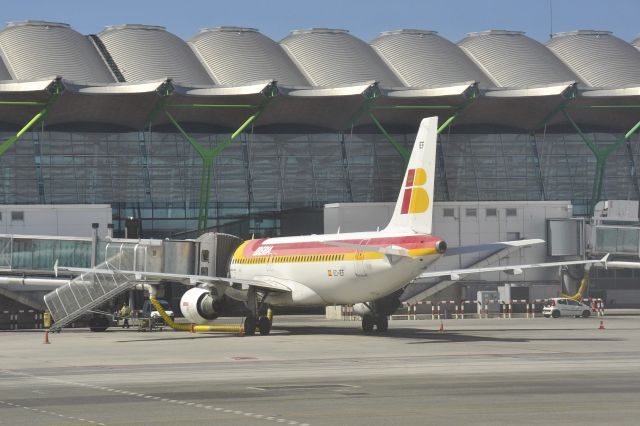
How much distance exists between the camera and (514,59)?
112500mm

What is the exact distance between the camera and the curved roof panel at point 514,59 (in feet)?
360

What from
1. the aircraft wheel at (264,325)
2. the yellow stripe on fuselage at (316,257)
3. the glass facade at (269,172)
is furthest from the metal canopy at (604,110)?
the aircraft wheel at (264,325)

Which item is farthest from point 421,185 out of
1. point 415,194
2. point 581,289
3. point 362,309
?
point 581,289

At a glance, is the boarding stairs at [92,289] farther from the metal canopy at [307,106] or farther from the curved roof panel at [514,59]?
the curved roof panel at [514,59]

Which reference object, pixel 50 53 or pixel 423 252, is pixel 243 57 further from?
pixel 423 252

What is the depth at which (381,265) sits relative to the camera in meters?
44.2

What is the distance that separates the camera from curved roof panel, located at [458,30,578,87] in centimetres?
10975

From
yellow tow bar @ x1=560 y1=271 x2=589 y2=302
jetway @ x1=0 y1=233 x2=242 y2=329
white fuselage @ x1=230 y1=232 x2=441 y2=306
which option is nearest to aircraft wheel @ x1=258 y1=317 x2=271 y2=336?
white fuselage @ x1=230 y1=232 x2=441 y2=306

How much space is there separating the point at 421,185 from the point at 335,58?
6635 cm

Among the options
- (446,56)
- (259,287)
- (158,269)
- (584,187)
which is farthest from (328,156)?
(259,287)

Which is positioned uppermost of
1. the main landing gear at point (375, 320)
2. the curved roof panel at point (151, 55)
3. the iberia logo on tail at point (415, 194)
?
the curved roof panel at point (151, 55)

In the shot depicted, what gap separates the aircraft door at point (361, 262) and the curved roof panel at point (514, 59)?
66339 mm

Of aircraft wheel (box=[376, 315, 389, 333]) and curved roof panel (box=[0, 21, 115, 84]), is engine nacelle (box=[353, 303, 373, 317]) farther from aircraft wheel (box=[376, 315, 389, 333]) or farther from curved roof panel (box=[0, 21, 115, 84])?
curved roof panel (box=[0, 21, 115, 84])

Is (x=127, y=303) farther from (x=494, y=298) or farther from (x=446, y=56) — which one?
(x=446, y=56)
